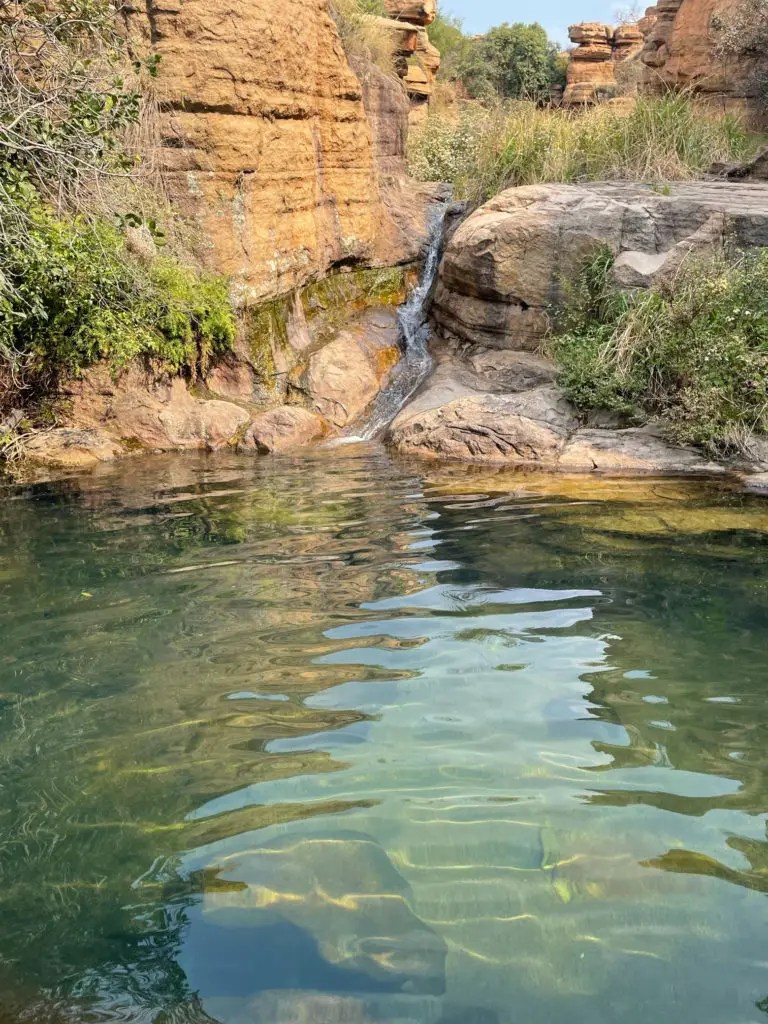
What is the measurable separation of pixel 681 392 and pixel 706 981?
7016mm

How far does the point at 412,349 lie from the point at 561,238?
2.62 m

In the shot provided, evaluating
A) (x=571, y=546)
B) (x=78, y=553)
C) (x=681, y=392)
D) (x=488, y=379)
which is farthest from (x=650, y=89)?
(x=78, y=553)

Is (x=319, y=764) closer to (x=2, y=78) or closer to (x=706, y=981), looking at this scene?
(x=706, y=981)

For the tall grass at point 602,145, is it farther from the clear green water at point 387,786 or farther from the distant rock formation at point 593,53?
the distant rock formation at point 593,53

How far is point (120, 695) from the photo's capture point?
345 cm

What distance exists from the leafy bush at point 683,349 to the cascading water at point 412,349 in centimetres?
218

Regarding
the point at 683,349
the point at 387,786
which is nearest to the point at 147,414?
the point at 683,349

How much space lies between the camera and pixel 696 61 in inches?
649

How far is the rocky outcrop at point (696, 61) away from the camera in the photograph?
50.8 ft

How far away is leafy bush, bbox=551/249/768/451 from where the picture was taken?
777 centimetres

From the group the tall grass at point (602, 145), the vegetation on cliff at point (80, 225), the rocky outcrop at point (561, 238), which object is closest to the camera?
the vegetation on cliff at point (80, 225)

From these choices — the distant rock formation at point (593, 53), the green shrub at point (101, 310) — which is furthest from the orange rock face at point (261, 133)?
the distant rock formation at point (593, 53)

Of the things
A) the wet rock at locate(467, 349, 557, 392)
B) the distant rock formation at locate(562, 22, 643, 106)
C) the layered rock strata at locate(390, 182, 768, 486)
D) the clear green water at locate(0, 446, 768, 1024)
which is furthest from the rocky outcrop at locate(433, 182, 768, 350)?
the distant rock formation at locate(562, 22, 643, 106)

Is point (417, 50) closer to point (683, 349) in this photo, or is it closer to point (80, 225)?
point (80, 225)
